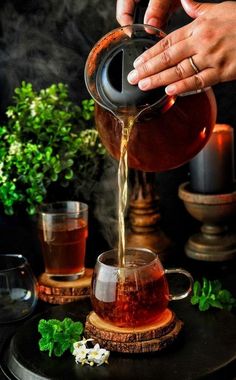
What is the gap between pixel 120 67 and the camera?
1.35 m

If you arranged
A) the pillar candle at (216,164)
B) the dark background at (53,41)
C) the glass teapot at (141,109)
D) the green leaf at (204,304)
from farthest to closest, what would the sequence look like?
1. the dark background at (53,41)
2. the pillar candle at (216,164)
3. the green leaf at (204,304)
4. the glass teapot at (141,109)

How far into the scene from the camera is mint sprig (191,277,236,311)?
1.50 m

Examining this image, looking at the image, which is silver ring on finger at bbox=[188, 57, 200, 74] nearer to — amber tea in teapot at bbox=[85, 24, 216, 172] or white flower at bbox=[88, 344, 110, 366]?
amber tea in teapot at bbox=[85, 24, 216, 172]

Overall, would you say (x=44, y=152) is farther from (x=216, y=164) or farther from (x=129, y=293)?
(x=129, y=293)

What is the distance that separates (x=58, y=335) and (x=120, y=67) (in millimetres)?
513

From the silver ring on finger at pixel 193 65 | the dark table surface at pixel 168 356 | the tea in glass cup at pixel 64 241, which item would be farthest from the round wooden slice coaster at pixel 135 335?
the silver ring on finger at pixel 193 65

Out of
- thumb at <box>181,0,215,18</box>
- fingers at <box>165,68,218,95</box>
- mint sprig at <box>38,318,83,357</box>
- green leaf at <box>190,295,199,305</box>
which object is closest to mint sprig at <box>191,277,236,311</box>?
green leaf at <box>190,295,199,305</box>

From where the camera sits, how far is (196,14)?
1430mm

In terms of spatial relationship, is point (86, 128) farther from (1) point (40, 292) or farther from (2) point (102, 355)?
(2) point (102, 355)

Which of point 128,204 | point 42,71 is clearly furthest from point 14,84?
point 128,204

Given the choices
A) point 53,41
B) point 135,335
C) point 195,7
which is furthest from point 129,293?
point 53,41

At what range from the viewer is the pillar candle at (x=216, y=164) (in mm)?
1918

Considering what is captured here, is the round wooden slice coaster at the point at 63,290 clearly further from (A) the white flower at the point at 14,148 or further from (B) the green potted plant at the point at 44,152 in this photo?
(A) the white flower at the point at 14,148

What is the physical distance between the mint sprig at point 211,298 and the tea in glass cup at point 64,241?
13.6 inches
